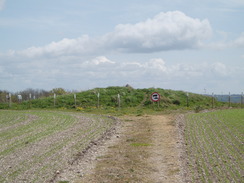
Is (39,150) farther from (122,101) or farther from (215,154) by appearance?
(122,101)

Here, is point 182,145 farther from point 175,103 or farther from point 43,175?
point 175,103

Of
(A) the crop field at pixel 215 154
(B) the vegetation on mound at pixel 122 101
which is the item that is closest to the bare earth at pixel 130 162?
(A) the crop field at pixel 215 154

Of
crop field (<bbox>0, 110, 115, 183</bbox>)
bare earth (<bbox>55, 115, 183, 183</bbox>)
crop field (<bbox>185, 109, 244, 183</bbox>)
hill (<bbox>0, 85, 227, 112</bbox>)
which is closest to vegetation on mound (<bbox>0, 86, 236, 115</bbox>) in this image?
hill (<bbox>0, 85, 227, 112</bbox>)

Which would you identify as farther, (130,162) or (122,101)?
(122,101)

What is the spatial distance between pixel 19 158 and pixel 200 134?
33.2ft

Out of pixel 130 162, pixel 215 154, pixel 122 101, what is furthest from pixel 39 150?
pixel 122 101

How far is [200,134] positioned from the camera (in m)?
19.1

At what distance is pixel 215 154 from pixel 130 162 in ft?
11.3

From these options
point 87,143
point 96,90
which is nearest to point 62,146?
point 87,143

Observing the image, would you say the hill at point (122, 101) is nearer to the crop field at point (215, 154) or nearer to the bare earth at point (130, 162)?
the crop field at point (215, 154)

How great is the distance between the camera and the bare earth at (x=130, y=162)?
34.6 ft

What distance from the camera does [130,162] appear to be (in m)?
12.6

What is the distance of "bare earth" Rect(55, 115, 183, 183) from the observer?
1053 centimetres

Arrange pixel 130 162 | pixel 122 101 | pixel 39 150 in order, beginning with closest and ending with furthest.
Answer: pixel 130 162, pixel 39 150, pixel 122 101
